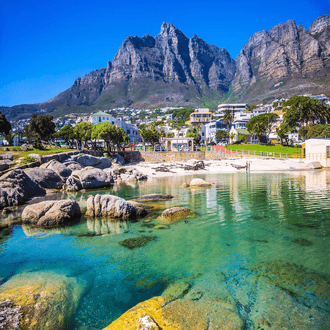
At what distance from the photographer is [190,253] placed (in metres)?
10.2

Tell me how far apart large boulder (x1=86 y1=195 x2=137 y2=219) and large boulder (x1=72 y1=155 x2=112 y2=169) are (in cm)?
3163

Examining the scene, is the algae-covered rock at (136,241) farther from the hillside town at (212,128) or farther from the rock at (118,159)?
the hillside town at (212,128)

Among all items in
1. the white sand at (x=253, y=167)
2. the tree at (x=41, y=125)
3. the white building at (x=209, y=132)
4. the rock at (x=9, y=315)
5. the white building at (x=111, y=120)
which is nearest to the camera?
the rock at (x=9, y=315)

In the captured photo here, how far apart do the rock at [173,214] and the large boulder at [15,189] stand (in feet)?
47.3

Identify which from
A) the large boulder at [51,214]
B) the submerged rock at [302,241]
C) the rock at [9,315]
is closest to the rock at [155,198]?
the large boulder at [51,214]

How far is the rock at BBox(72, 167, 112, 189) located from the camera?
31188 millimetres

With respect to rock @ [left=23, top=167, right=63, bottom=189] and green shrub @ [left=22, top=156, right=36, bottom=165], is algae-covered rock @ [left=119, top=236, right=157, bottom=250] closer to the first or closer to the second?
rock @ [left=23, top=167, right=63, bottom=189]

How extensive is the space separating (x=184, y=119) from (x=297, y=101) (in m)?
106

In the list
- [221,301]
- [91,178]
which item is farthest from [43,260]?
[91,178]

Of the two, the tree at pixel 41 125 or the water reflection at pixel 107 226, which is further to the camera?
the tree at pixel 41 125

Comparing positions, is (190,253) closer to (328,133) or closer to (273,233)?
(273,233)

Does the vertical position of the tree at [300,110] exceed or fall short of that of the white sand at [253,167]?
it exceeds it

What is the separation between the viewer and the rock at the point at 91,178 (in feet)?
102

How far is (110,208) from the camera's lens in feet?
53.3
